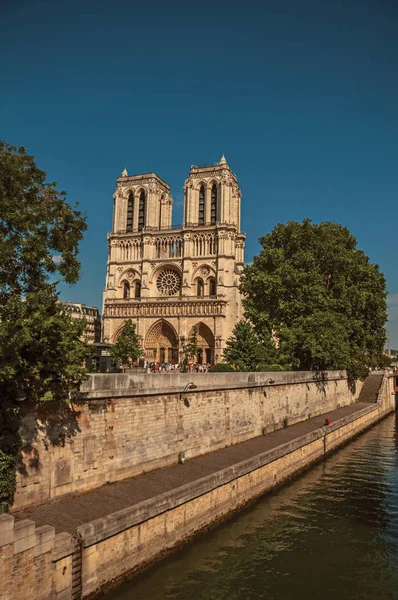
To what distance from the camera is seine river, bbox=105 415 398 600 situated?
990 centimetres

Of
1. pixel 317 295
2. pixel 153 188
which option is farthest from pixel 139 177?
pixel 317 295

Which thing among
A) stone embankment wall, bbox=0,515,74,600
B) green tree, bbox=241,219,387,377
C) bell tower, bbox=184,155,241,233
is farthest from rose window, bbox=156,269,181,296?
stone embankment wall, bbox=0,515,74,600

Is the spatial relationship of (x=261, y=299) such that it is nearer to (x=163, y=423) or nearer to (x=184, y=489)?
(x=163, y=423)

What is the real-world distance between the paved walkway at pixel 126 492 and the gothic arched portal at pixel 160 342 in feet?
123

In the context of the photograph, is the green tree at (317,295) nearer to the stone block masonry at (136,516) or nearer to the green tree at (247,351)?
the green tree at (247,351)

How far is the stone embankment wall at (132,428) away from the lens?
1098cm

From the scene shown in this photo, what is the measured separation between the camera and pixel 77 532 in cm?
899

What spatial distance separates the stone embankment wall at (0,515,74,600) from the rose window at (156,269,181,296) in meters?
49.4

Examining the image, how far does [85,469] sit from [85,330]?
12.3 feet

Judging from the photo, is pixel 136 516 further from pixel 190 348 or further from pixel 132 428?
pixel 190 348

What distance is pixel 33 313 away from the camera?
10.1 meters

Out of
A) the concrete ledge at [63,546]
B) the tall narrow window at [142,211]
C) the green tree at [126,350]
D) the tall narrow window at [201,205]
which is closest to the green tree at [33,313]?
the concrete ledge at [63,546]

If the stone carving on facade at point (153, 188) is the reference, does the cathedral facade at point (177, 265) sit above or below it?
below

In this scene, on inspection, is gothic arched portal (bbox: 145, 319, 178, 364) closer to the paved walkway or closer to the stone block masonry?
the paved walkway
